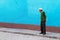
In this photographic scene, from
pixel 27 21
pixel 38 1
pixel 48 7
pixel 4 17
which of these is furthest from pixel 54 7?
pixel 4 17

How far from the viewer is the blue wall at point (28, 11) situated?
16281 mm

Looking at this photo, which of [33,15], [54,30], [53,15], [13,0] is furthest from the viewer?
[13,0]

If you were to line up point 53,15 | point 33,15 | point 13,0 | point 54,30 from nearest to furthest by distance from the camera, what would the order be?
point 54,30
point 53,15
point 33,15
point 13,0

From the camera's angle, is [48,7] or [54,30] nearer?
[54,30]

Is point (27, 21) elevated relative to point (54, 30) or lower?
elevated

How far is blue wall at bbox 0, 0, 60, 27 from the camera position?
1628 cm

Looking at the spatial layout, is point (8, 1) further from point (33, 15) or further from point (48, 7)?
point (48, 7)

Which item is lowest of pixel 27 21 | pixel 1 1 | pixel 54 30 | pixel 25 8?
pixel 54 30

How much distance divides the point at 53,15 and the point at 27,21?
8.83 feet

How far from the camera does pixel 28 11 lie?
17719mm

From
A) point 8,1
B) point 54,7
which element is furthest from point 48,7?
point 8,1

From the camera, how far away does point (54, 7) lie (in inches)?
639

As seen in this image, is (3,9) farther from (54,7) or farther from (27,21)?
(54,7)

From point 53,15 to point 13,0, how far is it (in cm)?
449
